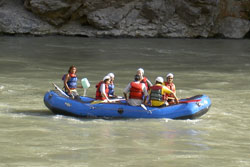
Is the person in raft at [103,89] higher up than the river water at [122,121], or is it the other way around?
the person in raft at [103,89]

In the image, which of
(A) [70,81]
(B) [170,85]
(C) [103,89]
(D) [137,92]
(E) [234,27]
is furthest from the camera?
(E) [234,27]

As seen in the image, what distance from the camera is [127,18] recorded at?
29.6 metres

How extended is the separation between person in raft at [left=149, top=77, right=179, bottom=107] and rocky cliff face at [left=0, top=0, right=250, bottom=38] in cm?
1826

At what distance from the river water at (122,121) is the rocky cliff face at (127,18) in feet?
16.9

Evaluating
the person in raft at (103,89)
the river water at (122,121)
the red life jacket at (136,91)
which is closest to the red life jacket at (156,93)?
the red life jacket at (136,91)

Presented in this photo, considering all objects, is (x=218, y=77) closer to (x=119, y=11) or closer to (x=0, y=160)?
(x=0, y=160)

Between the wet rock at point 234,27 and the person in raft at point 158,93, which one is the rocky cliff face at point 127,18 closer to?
the wet rock at point 234,27

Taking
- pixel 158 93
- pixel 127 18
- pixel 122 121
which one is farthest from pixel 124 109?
pixel 127 18

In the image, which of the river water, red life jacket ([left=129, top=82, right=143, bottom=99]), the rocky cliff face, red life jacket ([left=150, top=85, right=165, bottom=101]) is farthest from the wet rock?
red life jacket ([left=129, top=82, right=143, bottom=99])

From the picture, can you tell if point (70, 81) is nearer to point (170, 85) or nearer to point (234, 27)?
point (170, 85)

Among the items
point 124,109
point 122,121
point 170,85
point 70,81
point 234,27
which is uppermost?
point 170,85

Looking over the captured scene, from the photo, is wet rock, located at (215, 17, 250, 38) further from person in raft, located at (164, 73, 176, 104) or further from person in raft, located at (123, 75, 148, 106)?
person in raft, located at (123, 75, 148, 106)

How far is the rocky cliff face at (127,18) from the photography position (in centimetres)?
2873

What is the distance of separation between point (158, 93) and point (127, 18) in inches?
746
